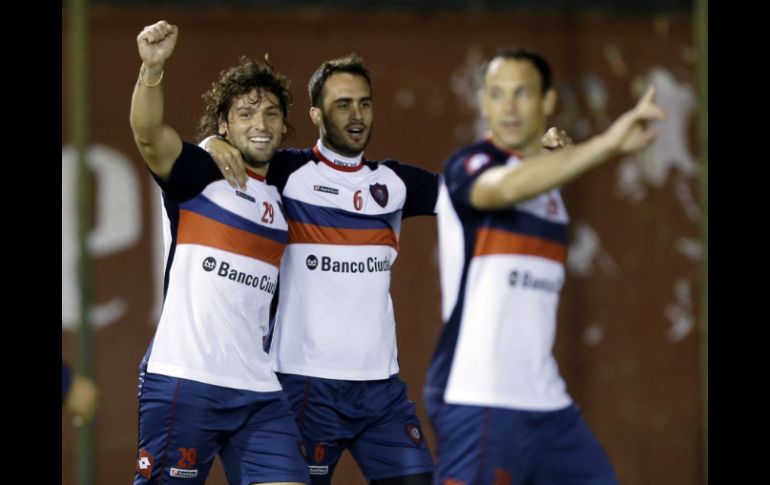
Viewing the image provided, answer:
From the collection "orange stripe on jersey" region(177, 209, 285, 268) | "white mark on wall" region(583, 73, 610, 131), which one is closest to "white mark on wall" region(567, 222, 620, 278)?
"white mark on wall" region(583, 73, 610, 131)

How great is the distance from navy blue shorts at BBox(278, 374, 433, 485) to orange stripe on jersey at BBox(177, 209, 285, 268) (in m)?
0.60

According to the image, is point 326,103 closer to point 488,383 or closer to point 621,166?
point 488,383

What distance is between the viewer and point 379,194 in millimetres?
5250

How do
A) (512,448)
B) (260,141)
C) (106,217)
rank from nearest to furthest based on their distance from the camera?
(512,448), (260,141), (106,217)

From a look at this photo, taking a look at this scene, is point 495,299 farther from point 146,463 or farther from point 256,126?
point 146,463

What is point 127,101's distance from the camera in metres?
7.37

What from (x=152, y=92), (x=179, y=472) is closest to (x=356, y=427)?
(x=179, y=472)

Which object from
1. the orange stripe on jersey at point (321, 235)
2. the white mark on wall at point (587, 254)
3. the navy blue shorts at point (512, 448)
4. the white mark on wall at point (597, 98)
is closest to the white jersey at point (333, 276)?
the orange stripe on jersey at point (321, 235)

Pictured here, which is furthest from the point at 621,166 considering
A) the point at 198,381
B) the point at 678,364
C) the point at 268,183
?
the point at 198,381

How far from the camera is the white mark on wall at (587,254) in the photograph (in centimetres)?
777

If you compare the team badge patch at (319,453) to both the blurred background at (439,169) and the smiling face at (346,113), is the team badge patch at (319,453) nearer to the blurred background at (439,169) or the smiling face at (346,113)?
the smiling face at (346,113)

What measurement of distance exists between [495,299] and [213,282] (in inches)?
50.1

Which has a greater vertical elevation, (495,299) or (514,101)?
(514,101)

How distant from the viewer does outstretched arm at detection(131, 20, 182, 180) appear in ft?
14.6
